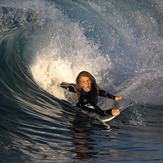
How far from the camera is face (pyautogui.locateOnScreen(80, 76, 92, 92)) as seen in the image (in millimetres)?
4810

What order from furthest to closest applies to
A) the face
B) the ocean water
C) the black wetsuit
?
the face, the black wetsuit, the ocean water

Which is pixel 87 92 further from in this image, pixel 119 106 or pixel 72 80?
pixel 72 80

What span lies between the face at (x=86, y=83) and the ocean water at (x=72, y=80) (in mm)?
591

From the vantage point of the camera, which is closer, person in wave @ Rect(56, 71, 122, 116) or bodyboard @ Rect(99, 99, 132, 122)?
person in wave @ Rect(56, 71, 122, 116)

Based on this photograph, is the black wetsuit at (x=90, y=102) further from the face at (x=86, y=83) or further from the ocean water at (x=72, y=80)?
the ocean water at (x=72, y=80)

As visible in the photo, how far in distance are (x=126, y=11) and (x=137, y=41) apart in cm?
255

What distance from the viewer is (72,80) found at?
6742 millimetres

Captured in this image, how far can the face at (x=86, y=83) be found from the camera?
15.8ft

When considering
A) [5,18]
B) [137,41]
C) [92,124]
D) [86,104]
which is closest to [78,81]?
[86,104]

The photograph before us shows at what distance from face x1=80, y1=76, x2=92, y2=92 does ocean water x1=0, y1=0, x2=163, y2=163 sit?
0.59m

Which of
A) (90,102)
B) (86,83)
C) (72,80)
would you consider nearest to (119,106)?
(90,102)

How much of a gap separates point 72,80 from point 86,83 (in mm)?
1951

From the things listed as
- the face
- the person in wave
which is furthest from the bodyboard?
the face

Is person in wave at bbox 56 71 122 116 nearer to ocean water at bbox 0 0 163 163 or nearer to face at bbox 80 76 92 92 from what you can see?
face at bbox 80 76 92 92
